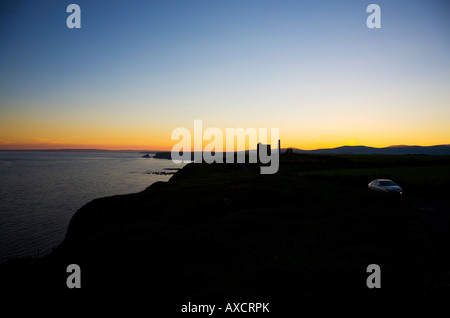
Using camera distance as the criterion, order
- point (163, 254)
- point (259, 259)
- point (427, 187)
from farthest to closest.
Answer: point (427, 187), point (163, 254), point (259, 259)

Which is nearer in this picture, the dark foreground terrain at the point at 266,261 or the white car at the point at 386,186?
the dark foreground terrain at the point at 266,261

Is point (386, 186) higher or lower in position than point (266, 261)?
higher

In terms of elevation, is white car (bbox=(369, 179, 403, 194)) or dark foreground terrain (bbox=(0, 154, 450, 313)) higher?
white car (bbox=(369, 179, 403, 194))

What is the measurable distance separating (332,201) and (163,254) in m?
16.7

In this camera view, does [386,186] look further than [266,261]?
Yes

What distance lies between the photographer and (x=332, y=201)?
80.2 ft

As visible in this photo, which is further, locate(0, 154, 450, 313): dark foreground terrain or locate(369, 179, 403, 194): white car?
locate(369, 179, 403, 194): white car

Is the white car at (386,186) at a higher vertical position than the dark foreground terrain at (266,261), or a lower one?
higher
